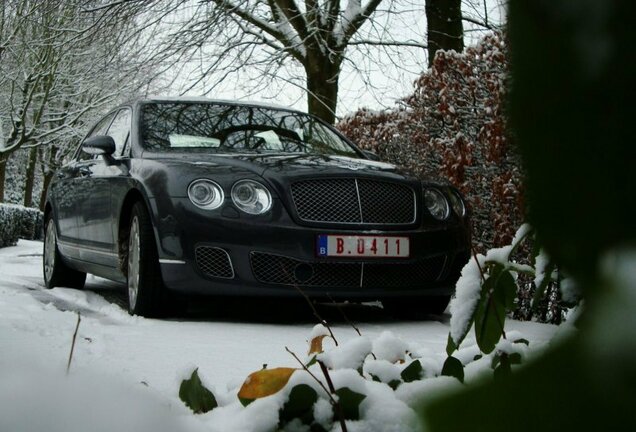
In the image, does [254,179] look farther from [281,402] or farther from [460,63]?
[281,402]

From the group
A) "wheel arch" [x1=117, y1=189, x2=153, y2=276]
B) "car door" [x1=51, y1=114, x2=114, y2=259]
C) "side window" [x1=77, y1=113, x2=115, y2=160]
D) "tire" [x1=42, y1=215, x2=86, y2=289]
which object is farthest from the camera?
"tire" [x1=42, y1=215, x2=86, y2=289]

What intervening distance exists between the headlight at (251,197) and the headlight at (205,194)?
0.08 meters

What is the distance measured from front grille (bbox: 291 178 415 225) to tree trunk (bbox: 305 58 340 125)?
20.8ft

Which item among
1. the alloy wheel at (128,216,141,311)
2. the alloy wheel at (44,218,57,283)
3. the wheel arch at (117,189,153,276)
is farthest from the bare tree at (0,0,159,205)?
the alloy wheel at (128,216,141,311)

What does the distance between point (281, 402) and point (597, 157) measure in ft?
3.67

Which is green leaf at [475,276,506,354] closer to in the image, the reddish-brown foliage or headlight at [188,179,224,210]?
headlight at [188,179,224,210]

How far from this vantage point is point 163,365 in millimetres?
3014

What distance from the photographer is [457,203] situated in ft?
15.9

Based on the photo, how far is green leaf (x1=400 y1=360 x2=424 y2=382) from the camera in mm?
1519

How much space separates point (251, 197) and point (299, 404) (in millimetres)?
3108

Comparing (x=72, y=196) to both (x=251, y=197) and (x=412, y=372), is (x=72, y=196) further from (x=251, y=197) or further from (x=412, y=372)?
(x=412, y=372)

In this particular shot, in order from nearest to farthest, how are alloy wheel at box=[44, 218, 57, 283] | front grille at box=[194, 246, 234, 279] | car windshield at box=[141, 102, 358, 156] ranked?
front grille at box=[194, 246, 234, 279], car windshield at box=[141, 102, 358, 156], alloy wheel at box=[44, 218, 57, 283]

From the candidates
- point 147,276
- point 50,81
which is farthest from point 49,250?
point 50,81

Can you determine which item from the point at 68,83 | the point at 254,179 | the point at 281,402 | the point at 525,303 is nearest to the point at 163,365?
the point at 254,179
